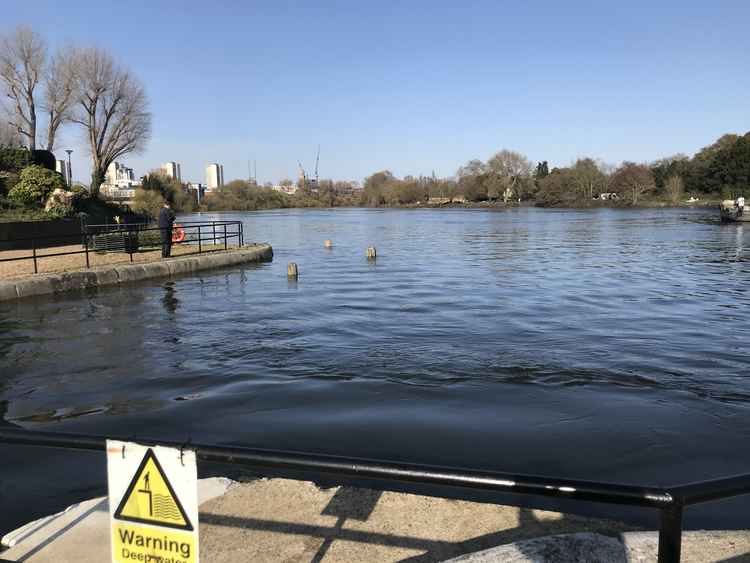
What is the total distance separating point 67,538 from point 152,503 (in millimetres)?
2063

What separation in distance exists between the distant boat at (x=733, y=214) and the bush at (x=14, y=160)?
55.3m

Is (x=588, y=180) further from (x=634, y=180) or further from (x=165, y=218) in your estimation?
(x=165, y=218)

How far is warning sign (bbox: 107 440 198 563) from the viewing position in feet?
7.25

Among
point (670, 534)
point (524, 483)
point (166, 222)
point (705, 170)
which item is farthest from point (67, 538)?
point (705, 170)

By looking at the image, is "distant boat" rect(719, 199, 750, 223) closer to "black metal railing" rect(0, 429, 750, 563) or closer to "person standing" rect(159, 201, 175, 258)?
"person standing" rect(159, 201, 175, 258)

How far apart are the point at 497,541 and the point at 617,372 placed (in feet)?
19.3

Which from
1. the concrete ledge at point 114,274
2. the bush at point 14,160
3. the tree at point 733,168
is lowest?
the concrete ledge at point 114,274

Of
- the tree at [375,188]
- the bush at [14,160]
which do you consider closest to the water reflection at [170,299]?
the bush at [14,160]

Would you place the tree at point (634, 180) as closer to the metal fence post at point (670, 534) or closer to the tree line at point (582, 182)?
the tree line at point (582, 182)

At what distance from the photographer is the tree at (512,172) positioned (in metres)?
157

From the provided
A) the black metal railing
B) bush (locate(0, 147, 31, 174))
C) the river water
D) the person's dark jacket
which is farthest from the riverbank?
bush (locate(0, 147, 31, 174))

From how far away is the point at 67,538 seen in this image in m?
3.83

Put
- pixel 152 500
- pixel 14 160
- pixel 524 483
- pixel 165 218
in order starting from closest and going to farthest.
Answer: pixel 524 483
pixel 152 500
pixel 165 218
pixel 14 160

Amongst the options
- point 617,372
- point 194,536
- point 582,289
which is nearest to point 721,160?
point 582,289
